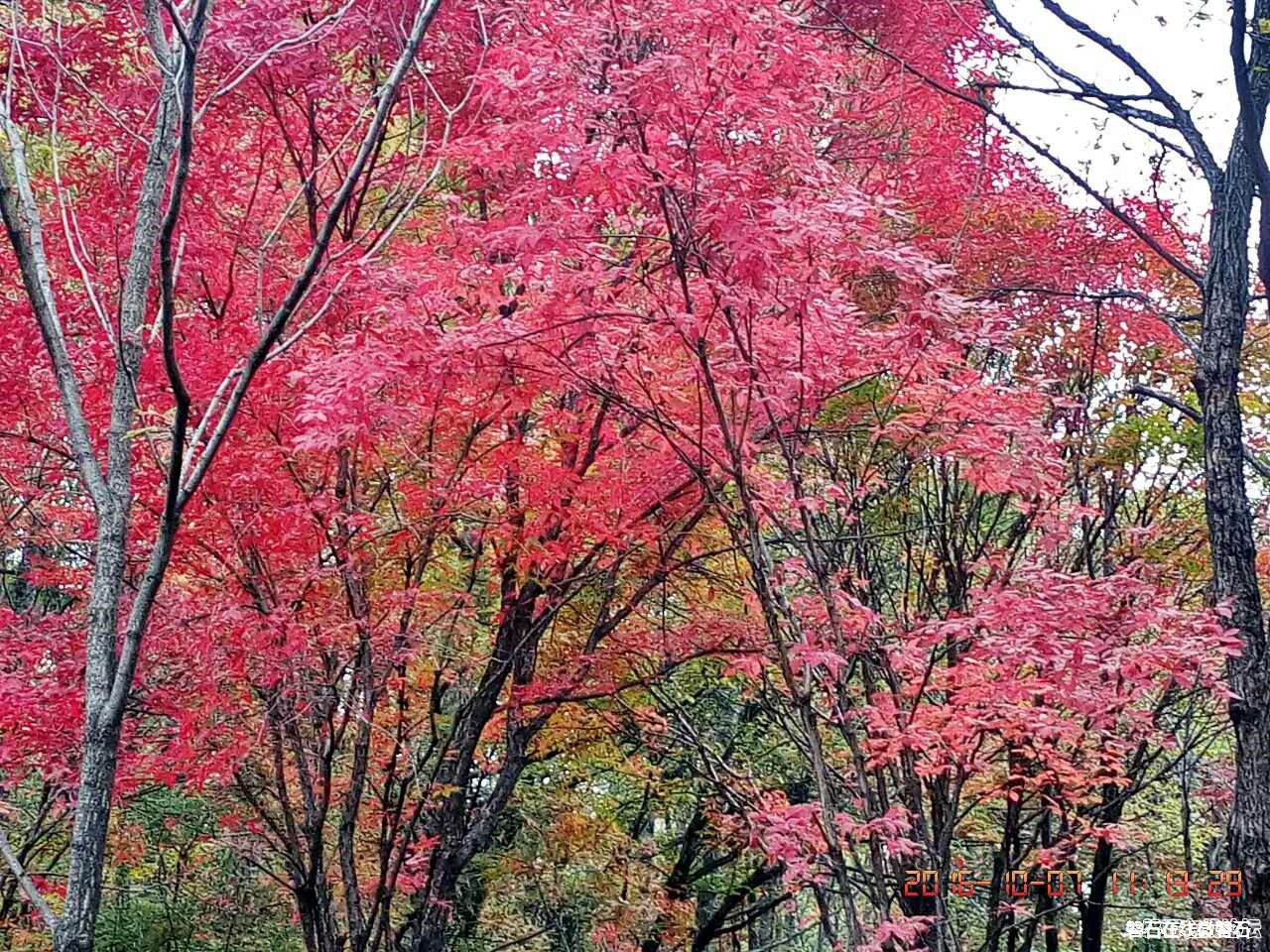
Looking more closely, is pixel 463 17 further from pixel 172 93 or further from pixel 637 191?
pixel 172 93

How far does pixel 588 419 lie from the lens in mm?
6418

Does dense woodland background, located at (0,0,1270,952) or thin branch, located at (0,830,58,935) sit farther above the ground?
dense woodland background, located at (0,0,1270,952)

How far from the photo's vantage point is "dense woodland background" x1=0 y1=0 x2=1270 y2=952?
4367 millimetres

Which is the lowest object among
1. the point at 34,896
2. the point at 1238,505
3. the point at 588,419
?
the point at 34,896

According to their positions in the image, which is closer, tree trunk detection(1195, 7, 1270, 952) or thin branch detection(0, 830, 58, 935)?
thin branch detection(0, 830, 58, 935)

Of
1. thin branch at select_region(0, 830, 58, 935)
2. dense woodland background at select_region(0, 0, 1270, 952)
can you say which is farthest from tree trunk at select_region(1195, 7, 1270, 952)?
thin branch at select_region(0, 830, 58, 935)

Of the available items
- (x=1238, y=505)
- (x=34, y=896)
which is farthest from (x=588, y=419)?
(x=34, y=896)

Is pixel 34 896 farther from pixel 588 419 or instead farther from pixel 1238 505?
pixel 1238 505

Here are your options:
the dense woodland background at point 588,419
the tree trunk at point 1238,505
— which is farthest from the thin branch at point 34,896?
the tree trunk at point 1238,505

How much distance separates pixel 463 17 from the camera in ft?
20.0

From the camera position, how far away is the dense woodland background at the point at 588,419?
4367 millimetres

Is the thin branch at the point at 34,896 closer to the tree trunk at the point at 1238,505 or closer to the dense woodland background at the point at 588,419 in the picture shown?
the dense woodland background at the point at 588,419

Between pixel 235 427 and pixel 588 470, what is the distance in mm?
2143

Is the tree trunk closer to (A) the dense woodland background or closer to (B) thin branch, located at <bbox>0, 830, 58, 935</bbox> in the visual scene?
(A) the dense woodland background
